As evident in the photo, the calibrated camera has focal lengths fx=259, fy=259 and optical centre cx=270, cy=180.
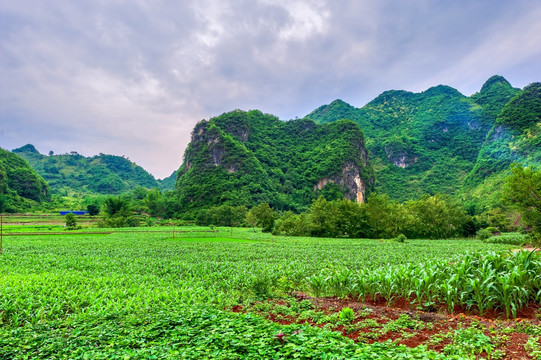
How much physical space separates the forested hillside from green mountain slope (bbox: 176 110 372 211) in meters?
22.0

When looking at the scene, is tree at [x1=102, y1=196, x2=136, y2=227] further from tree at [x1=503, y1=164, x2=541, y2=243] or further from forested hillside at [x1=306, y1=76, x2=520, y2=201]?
forested hillside at [x1=306, y1=76, x2=520, y2=201]

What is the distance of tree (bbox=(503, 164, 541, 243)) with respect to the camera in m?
22.6

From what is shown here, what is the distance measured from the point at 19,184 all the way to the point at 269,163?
91.9m

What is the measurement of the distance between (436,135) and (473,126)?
677 inches

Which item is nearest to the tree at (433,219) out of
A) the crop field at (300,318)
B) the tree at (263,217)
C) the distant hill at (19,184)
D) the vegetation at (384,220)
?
the vegetation at (384,220)

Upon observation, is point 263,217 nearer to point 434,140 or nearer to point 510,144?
point 510,144

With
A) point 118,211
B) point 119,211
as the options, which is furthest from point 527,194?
point 118,211

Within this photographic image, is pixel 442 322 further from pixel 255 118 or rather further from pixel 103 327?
pixel 255 118

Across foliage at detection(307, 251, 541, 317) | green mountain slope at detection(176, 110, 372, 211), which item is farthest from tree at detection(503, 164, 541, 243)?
green mountain slope at detection(176, 110, 372, 211)

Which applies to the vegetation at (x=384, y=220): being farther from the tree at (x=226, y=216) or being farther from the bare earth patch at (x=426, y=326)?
the bare earth patch at (x=426, y=326)

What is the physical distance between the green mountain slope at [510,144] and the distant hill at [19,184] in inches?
4959

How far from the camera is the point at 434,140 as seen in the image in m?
149

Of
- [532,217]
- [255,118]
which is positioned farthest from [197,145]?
[532,217]

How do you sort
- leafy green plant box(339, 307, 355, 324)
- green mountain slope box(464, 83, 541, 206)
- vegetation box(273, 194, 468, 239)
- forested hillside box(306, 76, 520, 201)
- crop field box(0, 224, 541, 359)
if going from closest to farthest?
crop field box(0, 224, 541, 359)
leafy green plant box(339, 307, 355, 324)
vegetation box(273, 194, 468, 239)
green mountain slope box(464, 83, 541, 206)
forested hillside box(306, 76, 520, 201)
